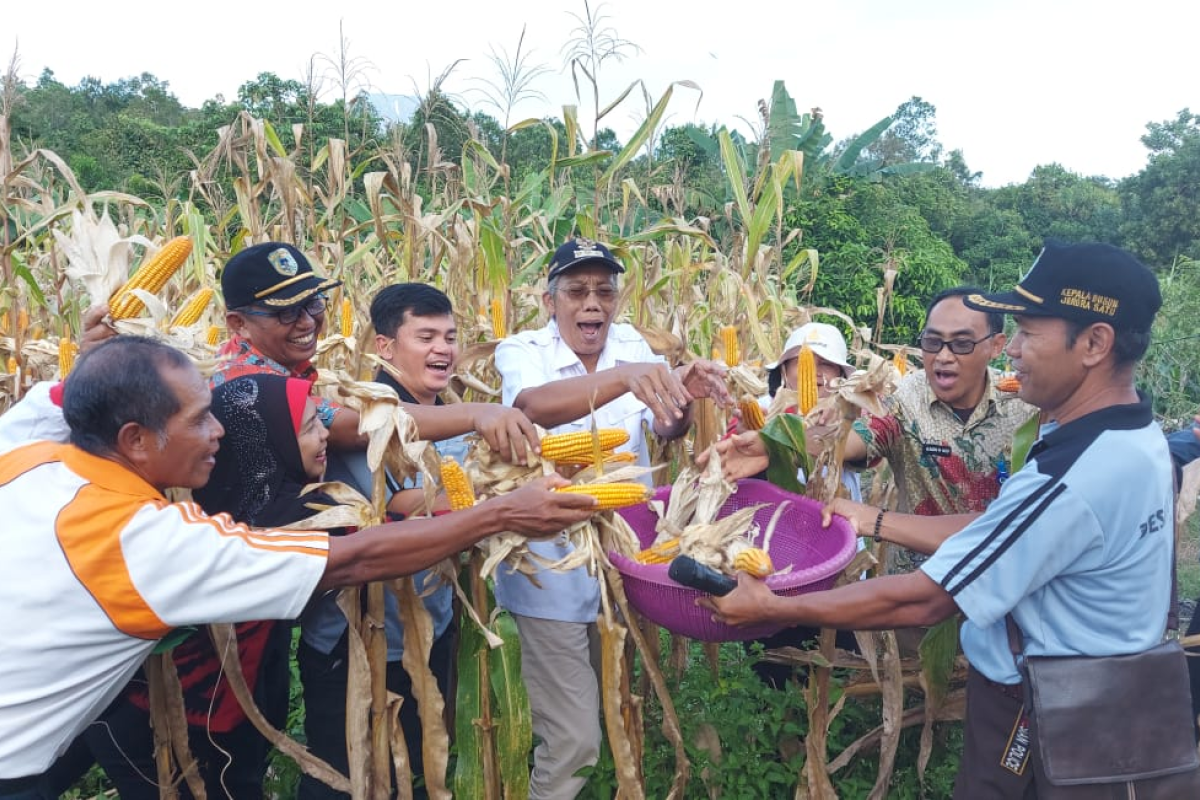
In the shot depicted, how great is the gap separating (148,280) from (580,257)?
5.36 feet

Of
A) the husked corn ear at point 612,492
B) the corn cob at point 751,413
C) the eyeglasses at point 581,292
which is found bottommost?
the husked corn ear at point 612,492

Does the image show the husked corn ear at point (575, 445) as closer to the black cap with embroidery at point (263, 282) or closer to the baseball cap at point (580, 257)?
the black cap with embroidery at point (263, 282)

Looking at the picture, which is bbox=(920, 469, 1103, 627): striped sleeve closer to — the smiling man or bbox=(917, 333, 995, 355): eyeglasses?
the smiling man

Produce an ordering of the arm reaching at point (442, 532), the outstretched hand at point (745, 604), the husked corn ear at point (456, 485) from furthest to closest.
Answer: the husked corn ear at point (456, 485) → the outstretched hand at point (745, 604) → the arm reaching at point (442, 532)

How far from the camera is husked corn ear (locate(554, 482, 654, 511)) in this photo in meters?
2.33

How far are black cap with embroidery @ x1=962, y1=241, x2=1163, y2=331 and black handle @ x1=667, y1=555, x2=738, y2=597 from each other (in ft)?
3.53

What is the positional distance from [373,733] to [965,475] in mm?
2315

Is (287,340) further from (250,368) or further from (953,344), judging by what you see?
(953,344)

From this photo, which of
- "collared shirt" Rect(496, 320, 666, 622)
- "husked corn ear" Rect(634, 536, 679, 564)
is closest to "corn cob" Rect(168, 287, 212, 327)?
"collared shirt" Rect(496, 320, 666, 622)

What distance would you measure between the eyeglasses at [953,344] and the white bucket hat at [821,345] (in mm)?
634

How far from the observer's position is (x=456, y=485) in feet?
8.09

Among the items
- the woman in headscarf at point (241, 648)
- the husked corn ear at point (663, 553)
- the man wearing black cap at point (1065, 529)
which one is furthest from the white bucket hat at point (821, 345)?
the woman in headscarf at point (241, 648)

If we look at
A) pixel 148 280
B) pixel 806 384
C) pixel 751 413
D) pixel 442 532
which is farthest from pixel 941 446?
pixel 148 280

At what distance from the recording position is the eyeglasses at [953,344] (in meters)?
3.11
